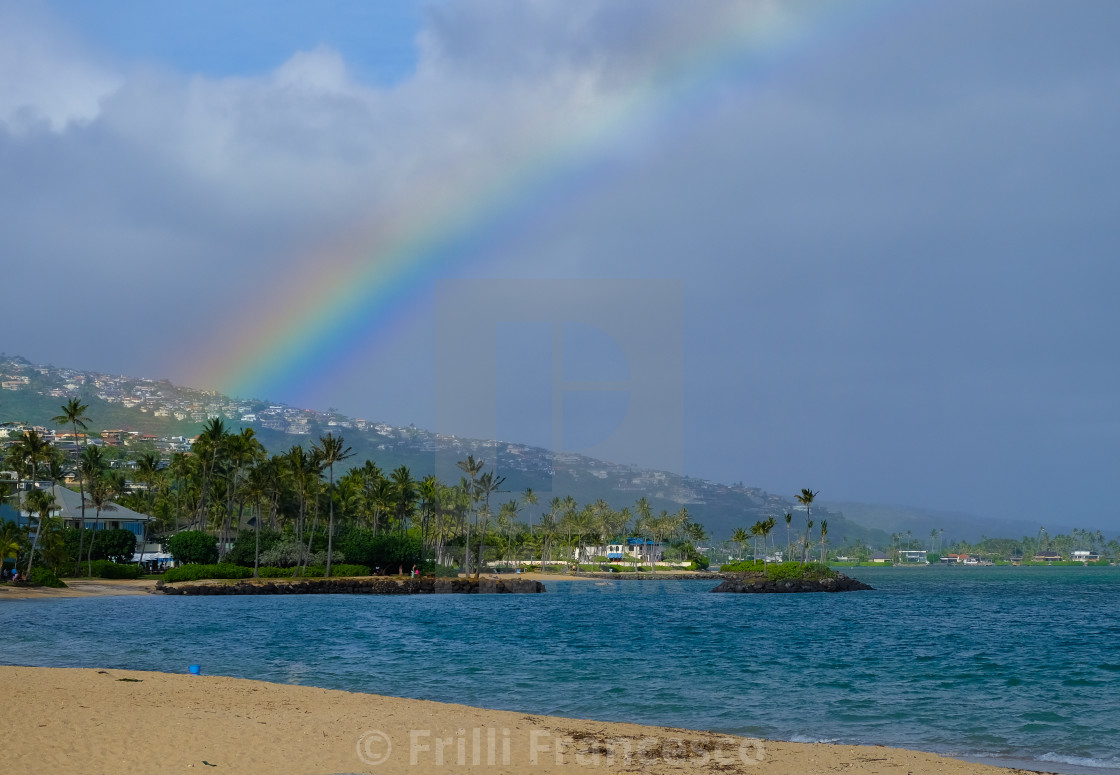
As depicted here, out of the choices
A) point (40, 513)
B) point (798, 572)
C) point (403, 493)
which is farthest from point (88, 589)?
point (798, 572)

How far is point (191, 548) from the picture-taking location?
104 m

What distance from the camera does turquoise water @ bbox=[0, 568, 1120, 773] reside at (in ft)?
82.0

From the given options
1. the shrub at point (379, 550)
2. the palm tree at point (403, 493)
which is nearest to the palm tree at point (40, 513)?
the shrub at point (379, 550)

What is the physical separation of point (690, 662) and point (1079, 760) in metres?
20.5

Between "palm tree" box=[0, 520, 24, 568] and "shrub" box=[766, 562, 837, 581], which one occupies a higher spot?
"palm tree" box=[0, 520, 24, 568]

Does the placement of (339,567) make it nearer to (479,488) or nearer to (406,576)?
(406,576)

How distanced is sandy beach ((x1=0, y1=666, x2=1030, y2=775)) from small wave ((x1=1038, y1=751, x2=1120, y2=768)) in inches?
113

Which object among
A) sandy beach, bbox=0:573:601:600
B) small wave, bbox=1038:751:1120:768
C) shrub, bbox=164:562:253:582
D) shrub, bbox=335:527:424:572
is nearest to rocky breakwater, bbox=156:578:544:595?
sandy beach, bbox=0:573:601:600

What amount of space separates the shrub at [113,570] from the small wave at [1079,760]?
9780 cm

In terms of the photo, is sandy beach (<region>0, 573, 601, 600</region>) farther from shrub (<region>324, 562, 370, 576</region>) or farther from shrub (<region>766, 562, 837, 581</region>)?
shrub (<region>766, 562, 837, 581</region>)

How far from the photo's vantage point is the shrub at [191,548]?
104500mm

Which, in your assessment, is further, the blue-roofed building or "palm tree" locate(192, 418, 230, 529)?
"palm tree" locate(192, 418, 230, 529)

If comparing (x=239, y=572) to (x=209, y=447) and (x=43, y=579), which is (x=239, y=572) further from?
(x=43, y=579)

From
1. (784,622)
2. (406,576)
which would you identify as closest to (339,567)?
(406,576)
